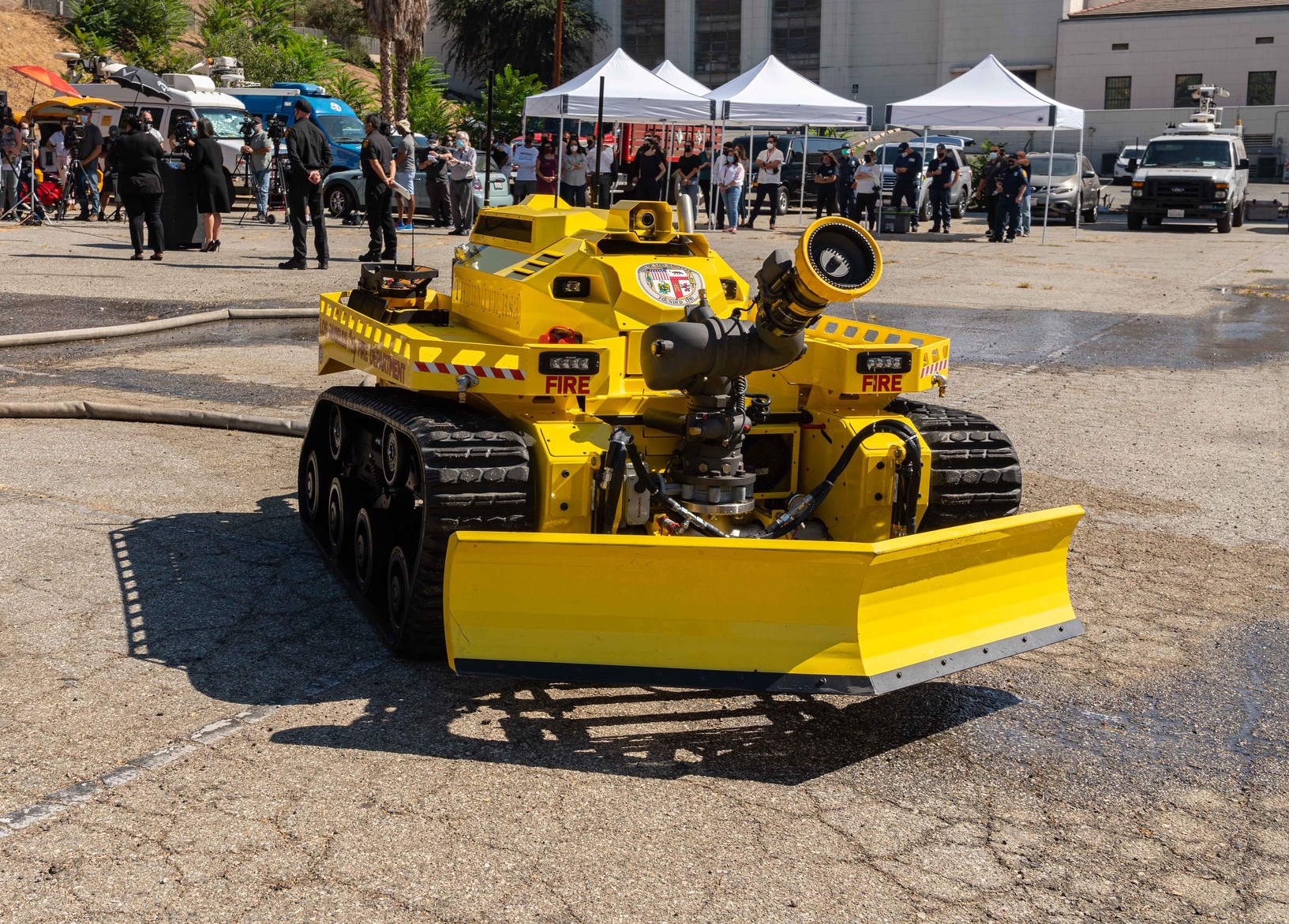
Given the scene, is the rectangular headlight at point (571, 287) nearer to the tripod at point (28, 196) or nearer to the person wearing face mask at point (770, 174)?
the tripod at point (28, 196)

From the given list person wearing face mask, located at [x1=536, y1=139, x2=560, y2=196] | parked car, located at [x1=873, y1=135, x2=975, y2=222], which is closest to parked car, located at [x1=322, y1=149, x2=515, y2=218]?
person wearing face mask, located at [x1=536, y1=139, x2=560, y2=196]

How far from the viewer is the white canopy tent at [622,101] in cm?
2452

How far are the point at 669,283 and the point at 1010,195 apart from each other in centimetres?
2134

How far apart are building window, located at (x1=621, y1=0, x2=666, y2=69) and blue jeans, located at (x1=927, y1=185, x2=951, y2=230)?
3736 cm

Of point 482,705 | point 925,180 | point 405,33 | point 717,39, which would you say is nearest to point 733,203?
point 925,180

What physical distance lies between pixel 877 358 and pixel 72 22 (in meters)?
49.8

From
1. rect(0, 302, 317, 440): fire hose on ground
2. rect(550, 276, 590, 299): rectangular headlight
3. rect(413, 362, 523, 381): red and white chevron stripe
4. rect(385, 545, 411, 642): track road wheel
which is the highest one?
rect(550, 276, 590, 299): rectangular headlight

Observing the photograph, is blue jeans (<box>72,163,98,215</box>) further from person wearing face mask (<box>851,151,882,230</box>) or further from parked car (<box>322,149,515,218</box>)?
person wearing face mask (<box>851,151,882,230</box>)

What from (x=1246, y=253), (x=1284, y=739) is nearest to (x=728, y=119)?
(x=1246, y=253)

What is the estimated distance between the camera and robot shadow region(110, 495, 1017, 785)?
4871mm

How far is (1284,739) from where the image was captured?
5199 millimetres

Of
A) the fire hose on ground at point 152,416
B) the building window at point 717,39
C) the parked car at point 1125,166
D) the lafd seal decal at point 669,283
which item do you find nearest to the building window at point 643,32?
the building window at point 717,39

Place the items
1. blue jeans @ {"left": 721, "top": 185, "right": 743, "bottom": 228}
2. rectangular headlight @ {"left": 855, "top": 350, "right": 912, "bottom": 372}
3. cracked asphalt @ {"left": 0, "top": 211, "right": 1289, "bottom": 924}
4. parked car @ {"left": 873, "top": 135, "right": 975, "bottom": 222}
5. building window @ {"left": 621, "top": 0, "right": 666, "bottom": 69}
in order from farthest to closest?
building window @ {"left": 621, "top": 0, "right": 666, "bottom": 69}, parked car @ {"left": 873, "top": 135, "right": 975, "bottom": 222}, blue jeans @ {"left": 721, "top": 185, "right": 743, "bottom": 228}, rectangular headlight @ {"left": 855, "top": 350, "right": 912, "bottom": 372}, cracked asphalt @ {"left": 0, "top": 211, "right": 1289, "bottom": 924}

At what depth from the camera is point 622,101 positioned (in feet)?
81.4
